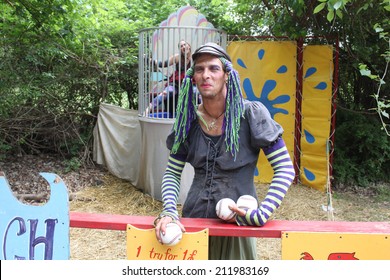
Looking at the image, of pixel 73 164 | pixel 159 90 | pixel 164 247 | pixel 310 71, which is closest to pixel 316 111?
pixel 310 71

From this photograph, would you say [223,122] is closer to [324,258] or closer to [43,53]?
[324,258]

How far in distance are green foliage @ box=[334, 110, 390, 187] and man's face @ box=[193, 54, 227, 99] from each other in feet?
15.2

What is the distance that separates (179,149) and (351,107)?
493 cm

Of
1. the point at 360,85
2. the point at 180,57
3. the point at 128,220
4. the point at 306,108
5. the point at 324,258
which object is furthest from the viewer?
the point at 360,85

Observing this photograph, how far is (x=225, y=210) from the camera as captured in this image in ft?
5.26

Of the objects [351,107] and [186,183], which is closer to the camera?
[186,183]

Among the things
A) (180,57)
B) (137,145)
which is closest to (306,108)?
(180,57)

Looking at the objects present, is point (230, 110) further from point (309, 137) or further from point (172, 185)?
point (309, 137)

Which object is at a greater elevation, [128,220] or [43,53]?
[43,53]

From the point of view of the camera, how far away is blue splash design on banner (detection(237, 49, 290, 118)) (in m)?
5.89

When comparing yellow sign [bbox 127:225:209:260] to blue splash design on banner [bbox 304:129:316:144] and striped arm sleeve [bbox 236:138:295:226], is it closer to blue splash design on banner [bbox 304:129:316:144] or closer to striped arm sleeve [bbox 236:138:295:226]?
striped arm sleeve [bbox 236:138:295:226]

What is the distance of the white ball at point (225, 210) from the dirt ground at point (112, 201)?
228cm

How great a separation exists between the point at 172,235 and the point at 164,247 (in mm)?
85
